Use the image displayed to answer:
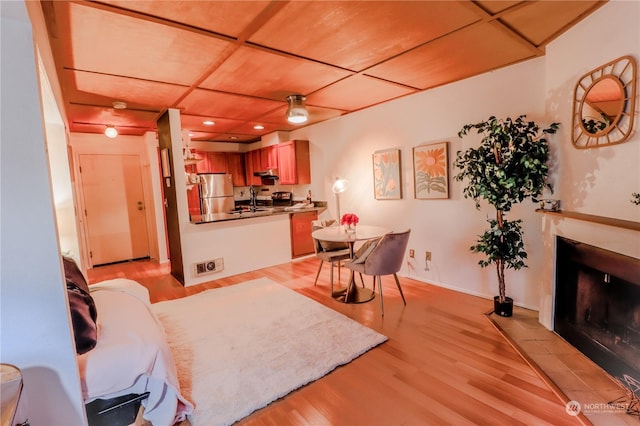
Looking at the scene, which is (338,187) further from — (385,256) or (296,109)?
(385,256)

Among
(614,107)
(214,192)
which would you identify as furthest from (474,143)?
(214,192)

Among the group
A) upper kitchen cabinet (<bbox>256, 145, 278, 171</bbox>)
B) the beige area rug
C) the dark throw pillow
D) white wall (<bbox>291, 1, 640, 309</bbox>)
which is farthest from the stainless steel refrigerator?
the dark throw pillow

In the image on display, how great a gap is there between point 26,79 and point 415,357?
2725 mm

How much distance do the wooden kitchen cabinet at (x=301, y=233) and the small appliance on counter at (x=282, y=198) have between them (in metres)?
0.92

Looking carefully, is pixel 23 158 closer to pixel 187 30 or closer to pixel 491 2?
pixel 187 30

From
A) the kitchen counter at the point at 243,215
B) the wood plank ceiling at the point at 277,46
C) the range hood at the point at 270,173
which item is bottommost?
the kitchen counter at the point at 243,215

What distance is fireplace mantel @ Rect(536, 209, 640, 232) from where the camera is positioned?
167cm

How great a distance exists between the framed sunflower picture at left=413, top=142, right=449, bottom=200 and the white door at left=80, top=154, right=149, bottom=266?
5172 millimetres

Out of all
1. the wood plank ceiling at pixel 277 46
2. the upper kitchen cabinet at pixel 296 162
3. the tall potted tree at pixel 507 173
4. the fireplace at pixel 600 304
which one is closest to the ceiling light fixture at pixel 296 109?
the wood plank ceiling at pixel 277 46

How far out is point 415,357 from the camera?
230cm

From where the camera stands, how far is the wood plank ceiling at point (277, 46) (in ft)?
5.77

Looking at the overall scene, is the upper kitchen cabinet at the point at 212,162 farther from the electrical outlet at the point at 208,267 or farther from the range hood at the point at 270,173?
the electrical outlet at the point at 208,267

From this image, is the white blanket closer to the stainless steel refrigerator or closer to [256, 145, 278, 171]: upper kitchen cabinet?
the stainless steel refrigerator

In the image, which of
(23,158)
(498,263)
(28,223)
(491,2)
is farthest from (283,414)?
(491,2)
